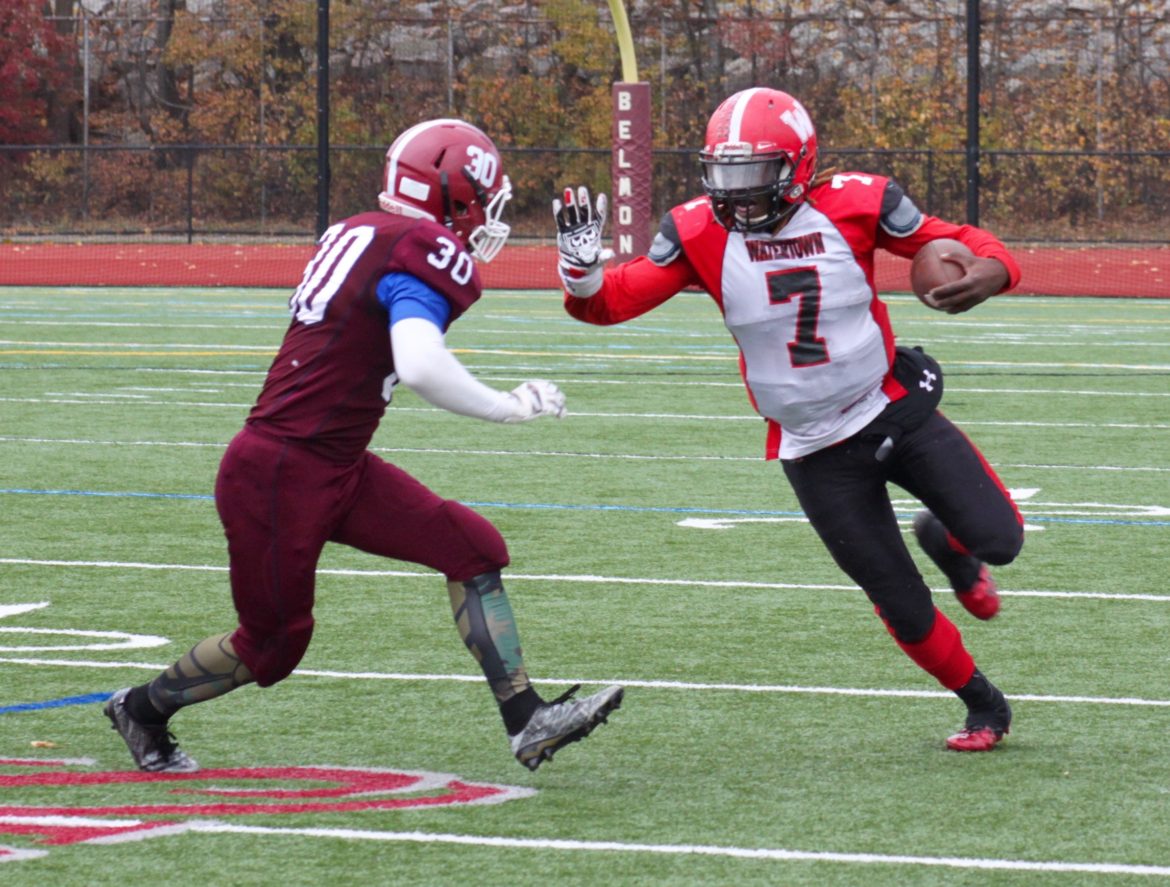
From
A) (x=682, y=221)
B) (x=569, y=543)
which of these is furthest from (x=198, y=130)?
(x=682, y=221)

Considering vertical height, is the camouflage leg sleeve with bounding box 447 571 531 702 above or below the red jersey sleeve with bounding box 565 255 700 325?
below

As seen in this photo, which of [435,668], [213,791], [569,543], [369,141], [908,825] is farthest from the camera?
[369,141]

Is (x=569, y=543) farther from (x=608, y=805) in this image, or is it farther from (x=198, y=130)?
(x=198, y=130)

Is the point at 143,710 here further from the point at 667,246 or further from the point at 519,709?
the point at 667,246

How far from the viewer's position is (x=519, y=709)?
505 cm

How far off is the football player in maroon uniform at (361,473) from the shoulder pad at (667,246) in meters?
0.58

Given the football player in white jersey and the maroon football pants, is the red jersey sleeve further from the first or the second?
the maroon football pants

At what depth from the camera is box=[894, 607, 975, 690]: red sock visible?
546 centimetres

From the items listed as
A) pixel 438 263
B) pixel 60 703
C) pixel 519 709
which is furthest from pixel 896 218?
pixel 60 703

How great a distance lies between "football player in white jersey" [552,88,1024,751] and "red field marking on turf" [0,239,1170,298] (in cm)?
1997

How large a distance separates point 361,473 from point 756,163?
1.25 m

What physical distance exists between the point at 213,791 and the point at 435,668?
151cm

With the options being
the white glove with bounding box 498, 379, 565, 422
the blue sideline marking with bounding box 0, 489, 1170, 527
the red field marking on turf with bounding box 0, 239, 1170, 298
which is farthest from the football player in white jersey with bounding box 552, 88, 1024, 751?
the red field marking on turf with bounding box 0, 239, 1170, 298

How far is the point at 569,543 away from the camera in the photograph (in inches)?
339
